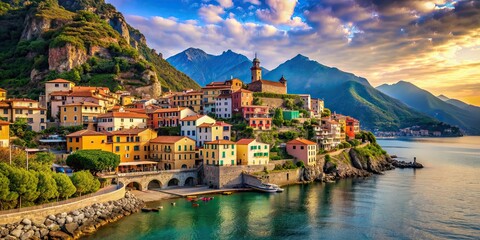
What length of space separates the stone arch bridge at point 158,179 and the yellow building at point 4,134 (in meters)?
15.7

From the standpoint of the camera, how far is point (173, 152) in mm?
58219

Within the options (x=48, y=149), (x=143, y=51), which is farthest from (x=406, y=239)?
(x=143, y=51)

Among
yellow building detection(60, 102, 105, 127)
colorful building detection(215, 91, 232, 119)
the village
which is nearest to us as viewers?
the village

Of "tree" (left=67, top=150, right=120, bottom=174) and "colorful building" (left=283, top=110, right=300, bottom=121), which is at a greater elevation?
"colorful building" (left=283, top=110, right=300, bottom=121)

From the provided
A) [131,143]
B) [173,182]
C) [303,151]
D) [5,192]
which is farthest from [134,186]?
[303,151]

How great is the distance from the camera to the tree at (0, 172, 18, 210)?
3253 centimetres

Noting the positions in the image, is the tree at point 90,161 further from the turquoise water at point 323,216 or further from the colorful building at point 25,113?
the colorful building at point 25,113

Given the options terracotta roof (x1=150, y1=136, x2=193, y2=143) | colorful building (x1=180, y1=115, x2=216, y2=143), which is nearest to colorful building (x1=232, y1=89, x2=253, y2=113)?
colorful building (x1=180, y1=115, x2=216, y2=143)

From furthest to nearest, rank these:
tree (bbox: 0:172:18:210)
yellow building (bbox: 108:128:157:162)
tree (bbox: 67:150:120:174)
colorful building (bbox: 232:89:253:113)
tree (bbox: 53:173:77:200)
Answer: colorful building (bbox: 232:89:253:113), yellow building (bbox: 108:128:157:162), tree (bbox: 67:150:120:174), tree (bbox: 53:173:77:200), tree (bbox: 0:172:18:210)

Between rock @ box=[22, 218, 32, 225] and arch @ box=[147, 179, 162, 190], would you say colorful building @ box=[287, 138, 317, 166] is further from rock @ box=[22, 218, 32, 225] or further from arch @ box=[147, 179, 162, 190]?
rock @ box=[22, 218, 32, 225]

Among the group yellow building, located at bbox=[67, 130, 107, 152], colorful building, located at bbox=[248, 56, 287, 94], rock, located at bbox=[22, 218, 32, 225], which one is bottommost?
rock, located at bbox=[22, 218, 32, 225]

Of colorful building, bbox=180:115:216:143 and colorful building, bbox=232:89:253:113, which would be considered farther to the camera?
colorful building, bbox=232:89:253:113

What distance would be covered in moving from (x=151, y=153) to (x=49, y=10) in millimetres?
77562

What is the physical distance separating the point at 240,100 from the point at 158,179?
29767 millimetres
